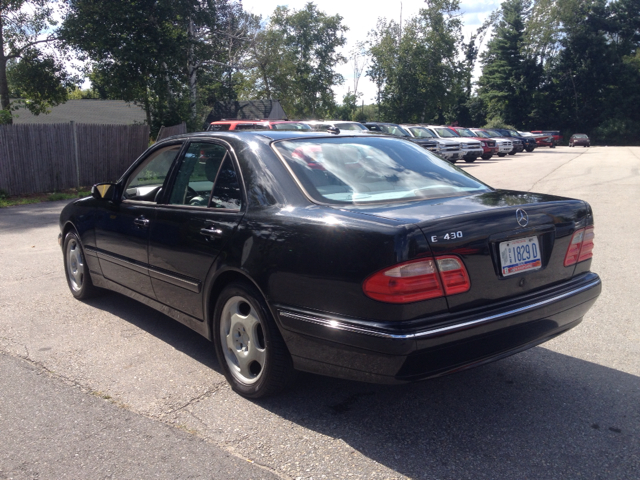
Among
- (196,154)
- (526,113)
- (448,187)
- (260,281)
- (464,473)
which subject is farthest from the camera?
(526,113)

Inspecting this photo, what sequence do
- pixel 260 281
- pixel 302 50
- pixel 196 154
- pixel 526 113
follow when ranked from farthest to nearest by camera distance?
pixel 526 113
pixel 302 50
pixel 196 154
pixel 260 281

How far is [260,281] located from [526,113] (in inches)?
2871

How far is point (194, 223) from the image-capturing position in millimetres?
3918

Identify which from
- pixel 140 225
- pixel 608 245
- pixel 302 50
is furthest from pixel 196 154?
pixel 302 50

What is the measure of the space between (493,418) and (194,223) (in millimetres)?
2229

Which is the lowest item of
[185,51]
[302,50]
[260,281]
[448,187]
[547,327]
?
[547,327]

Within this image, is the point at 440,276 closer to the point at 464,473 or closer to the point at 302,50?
the point at 464,473

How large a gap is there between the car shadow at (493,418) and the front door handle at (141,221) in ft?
3.55

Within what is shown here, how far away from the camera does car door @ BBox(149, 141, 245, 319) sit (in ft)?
12.2

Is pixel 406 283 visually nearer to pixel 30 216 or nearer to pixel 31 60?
pixel 30 216

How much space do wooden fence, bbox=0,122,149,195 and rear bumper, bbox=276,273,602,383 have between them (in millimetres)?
14690

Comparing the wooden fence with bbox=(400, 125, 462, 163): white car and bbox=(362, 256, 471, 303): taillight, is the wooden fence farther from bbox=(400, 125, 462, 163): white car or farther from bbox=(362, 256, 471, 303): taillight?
bbox=(362, 256, 471, 303): taillight

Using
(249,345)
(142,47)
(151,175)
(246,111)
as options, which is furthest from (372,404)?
(246,111)

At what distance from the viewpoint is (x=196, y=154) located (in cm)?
428
